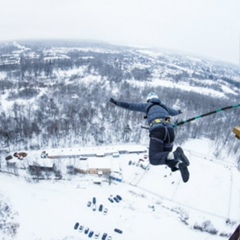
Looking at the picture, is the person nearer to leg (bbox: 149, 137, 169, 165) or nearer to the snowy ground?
leg (bbox: 149, 137, 169, 165)

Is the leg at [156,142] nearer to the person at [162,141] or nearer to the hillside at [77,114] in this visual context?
the person at [162,141]

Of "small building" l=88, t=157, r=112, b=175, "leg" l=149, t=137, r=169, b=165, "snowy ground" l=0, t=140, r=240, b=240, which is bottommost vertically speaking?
"snowy ground" l=0, t=140, r=240, b=240

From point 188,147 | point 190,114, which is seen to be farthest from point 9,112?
point 190,114

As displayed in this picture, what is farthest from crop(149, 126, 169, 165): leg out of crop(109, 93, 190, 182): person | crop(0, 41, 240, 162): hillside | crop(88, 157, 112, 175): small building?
crop(0, 41, 240, 162): hillside

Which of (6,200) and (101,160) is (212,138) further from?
(6,200)

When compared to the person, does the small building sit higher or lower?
lower

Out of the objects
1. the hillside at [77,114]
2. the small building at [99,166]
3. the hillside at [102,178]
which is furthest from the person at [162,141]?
the hillside at [77,114]

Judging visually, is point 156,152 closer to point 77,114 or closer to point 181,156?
point 181,156

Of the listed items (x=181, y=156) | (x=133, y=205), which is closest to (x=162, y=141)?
(x=181, y=156)
